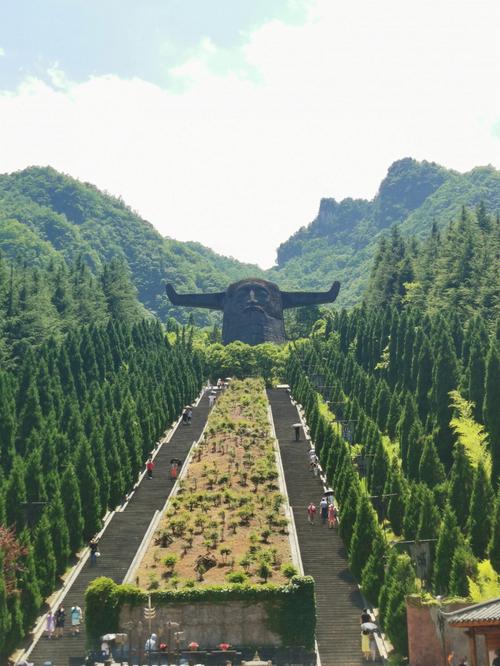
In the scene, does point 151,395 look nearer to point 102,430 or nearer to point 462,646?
point 102,430

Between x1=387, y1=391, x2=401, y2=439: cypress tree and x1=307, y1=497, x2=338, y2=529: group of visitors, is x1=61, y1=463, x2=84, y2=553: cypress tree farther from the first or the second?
x1=387, y1=391, x2=401, y2=439: cypress tree

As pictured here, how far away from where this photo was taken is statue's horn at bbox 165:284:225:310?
7575 cm

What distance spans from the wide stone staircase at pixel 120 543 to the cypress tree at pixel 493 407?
1168 centimetres

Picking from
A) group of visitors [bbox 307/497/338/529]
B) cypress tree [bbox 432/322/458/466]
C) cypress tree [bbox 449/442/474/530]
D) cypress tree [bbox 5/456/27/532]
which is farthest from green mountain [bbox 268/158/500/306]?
cypress tree [bbox 5/456/27/532]

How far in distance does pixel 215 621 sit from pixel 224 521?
704cm

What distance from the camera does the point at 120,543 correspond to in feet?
94.7

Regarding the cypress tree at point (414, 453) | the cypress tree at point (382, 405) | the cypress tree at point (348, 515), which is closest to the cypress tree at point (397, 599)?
the cypress tree at point (348, 515)

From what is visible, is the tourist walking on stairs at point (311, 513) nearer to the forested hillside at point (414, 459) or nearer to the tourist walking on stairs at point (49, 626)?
the forested hillside at point (414, 459)

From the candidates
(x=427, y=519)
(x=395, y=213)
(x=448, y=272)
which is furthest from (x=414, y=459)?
(x=395, y=213)

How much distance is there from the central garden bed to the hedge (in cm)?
116

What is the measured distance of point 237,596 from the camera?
2314cm

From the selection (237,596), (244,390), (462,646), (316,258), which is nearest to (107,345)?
(244,390)

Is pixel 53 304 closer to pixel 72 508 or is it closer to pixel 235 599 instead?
pixel 72 508

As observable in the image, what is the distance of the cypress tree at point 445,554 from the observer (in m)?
23.8
